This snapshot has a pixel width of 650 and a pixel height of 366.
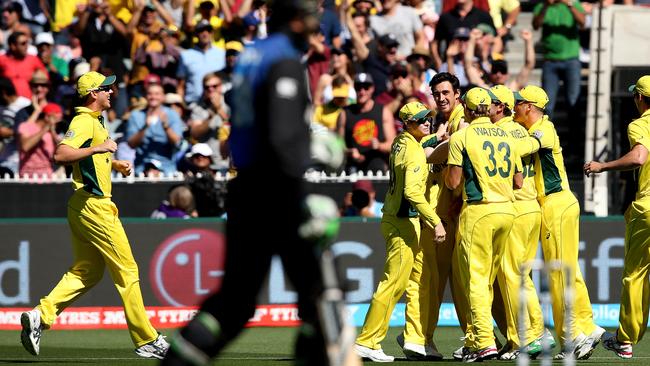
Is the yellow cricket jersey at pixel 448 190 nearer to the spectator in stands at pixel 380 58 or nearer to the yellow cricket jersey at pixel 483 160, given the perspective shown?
the yellow cricket jersey at pixel 483 160

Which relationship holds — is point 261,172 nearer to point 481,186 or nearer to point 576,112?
point 481,186

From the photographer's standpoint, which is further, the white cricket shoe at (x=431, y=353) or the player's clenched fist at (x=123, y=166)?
the player's clenched fist at (x=123, y=166)

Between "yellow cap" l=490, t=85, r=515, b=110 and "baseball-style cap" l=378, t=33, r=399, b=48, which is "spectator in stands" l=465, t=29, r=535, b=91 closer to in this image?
"baseball-style cap" l=378, t=33, r=399, b=48

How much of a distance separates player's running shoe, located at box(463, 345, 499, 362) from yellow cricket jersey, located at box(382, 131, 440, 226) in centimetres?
116

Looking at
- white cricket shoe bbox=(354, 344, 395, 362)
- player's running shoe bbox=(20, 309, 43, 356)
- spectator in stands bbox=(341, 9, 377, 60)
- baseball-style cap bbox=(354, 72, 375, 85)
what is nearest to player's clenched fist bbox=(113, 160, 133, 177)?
player's running shoe bbox=(20, 309, 43, 356)

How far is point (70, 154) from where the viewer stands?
12164mm

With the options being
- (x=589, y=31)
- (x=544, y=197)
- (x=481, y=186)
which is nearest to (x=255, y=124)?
(x=481, y=186)

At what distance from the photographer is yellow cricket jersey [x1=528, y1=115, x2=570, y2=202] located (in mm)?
12750

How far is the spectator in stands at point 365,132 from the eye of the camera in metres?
18.8

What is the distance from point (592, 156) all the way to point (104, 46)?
24.8ft

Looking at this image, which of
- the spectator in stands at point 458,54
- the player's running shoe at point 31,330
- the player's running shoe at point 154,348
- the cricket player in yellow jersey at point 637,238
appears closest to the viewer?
the cricket player in yellow jersey at point 637,238

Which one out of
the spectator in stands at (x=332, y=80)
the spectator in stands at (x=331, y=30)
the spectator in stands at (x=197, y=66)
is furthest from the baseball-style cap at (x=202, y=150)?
the spectator in stands at (x=331, y=30)

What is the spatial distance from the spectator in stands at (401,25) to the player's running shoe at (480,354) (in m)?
9.71

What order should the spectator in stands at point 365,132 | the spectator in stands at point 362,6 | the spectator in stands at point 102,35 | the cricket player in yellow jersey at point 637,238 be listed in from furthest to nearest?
the spectator in stands at point 102,35 → the spectator in stands at point 362,6 → the spectator in stands at point 365,132 → the cricket player in yellow jersey at point 637,238
